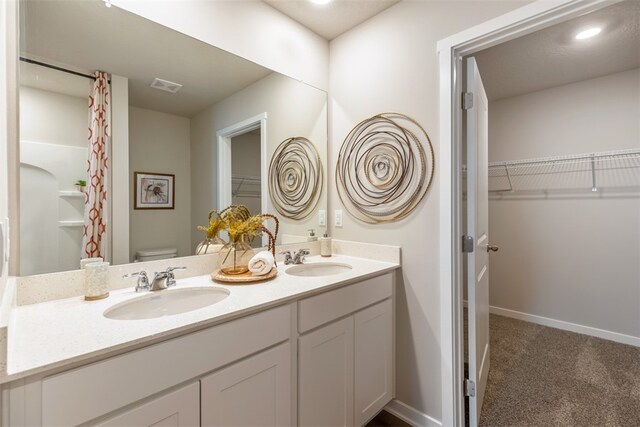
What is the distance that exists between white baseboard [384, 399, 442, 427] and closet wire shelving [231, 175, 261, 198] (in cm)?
146

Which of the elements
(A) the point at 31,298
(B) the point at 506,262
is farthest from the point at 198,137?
(B) the point at 506,262

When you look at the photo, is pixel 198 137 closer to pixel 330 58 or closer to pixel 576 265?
pixel 330 58

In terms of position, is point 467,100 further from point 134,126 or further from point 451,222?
point 134,126

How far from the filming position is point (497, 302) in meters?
3.25

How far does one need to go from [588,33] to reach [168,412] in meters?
2.98

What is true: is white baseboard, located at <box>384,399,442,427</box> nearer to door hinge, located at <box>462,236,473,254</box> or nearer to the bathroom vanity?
the bathroom vanity

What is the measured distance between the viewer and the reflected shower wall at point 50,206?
105 cm

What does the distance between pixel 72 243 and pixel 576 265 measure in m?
3.71

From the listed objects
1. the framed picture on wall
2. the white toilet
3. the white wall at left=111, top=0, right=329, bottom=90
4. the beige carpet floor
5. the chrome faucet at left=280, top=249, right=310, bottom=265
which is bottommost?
the beige carpet floor

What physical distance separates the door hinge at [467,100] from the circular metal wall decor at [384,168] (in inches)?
9.1

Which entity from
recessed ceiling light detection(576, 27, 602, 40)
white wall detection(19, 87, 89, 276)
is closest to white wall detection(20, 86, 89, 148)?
white wall detection(19, 87, 89, 276)

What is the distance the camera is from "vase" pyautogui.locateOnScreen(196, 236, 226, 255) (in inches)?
58.7

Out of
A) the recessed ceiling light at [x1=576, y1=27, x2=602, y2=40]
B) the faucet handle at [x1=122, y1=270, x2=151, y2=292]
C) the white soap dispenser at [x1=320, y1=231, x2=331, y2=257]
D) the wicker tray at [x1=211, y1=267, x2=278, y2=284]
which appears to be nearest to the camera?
the faucet handle at [x1=122, y1=270, x2=151, y2=292]

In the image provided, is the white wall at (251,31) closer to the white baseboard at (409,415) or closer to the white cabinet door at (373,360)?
the white cabinet door at (373,360)
